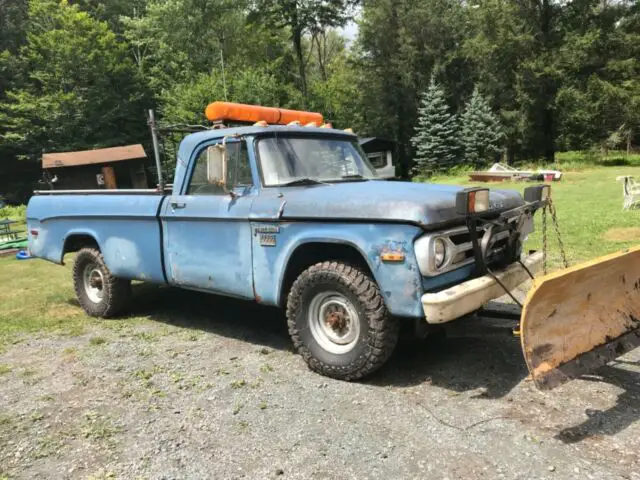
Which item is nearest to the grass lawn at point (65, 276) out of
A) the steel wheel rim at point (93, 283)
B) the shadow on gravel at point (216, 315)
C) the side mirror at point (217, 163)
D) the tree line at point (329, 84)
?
the steel wheel rim at point (93, 283)

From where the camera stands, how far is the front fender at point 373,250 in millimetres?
3660

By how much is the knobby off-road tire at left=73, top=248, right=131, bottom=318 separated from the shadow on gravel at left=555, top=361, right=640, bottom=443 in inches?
197

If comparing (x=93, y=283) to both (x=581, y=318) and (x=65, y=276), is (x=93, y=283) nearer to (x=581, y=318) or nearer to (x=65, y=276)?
(x=65, y=276)

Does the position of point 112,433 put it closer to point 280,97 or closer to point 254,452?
point 254,452

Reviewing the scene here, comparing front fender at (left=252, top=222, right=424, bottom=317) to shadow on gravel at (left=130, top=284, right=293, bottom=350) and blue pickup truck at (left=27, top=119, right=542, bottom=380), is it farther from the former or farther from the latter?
shadow on gravel at (left=130, top=284, right=293, bottom=350)

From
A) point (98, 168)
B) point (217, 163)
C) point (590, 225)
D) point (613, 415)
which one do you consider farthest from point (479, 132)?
point (613, 415)

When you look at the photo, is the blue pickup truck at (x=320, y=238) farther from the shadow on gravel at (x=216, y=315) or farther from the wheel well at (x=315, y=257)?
the shadow on gravel at (x=216, y=315)

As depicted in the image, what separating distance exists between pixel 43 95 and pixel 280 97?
16907 millimetres

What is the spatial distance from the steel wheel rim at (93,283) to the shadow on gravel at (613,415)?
17.6 ft

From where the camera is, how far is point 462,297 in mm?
3631

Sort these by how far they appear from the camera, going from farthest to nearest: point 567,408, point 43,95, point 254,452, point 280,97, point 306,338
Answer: point 280,97 → point 43,95 → point 306,338 → point 567,408 → point 254,452

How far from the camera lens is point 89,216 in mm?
6266

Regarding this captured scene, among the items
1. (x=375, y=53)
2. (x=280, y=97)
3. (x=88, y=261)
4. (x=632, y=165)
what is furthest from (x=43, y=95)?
(x=632, y=165)

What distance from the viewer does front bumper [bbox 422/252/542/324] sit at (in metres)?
3.53
